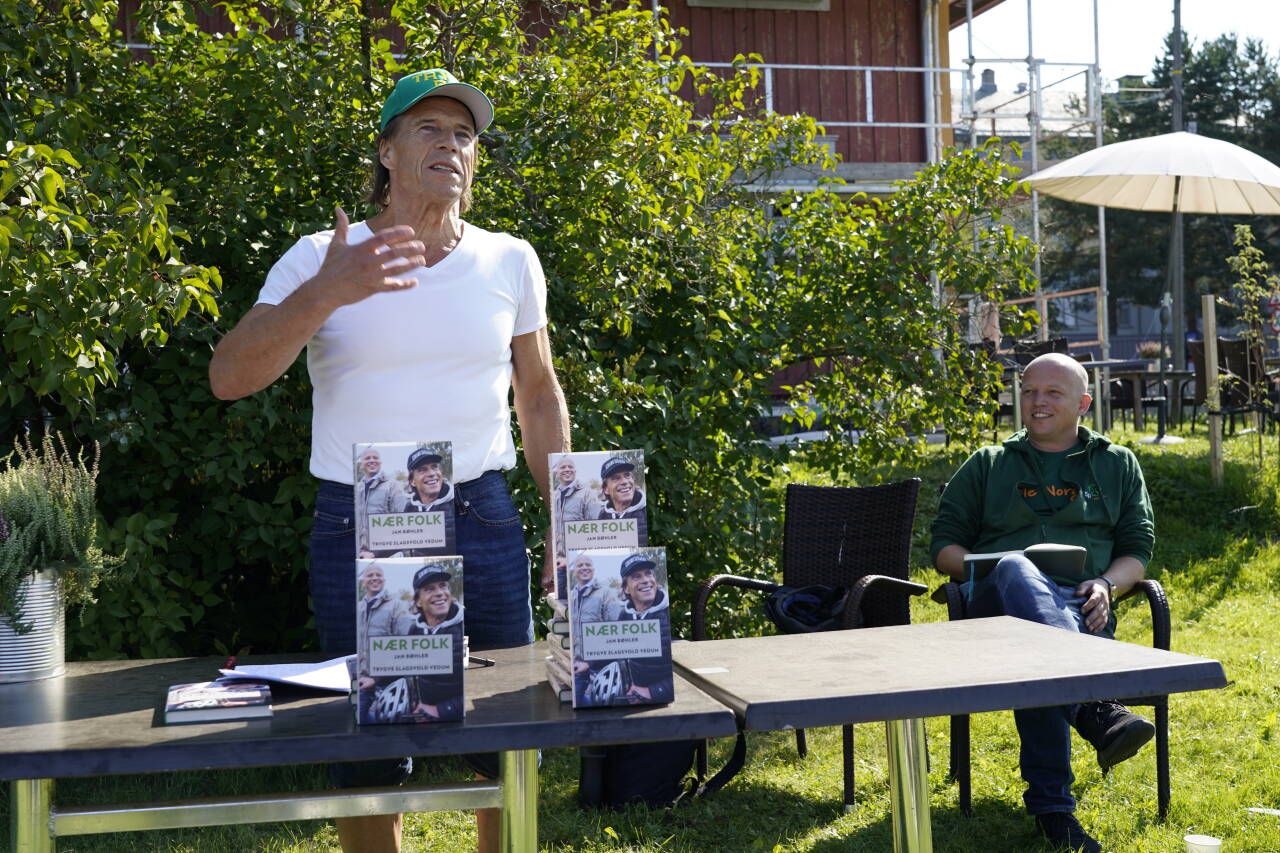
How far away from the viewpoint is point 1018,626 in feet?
8.30

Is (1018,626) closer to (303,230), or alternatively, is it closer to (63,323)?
(63,323)

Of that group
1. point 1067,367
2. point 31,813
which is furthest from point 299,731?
point 1067,367

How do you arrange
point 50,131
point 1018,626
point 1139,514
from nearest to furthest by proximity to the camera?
1. point 1018,626
2. point 50,131
3. point 1139,514

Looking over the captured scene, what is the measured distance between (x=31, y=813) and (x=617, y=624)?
34.2 inches

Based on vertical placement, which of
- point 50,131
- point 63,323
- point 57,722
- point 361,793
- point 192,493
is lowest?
point 361,793

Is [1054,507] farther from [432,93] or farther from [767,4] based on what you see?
[767,4]

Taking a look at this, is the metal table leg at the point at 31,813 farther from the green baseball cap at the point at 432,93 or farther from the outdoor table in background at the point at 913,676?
the green baseball cap at the point at 432,93

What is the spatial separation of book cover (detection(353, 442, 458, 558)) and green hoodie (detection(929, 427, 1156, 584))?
8.37 ft

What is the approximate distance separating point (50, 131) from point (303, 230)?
2.63 feet

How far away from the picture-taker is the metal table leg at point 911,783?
2217 millimetres

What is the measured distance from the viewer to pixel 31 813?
5.93 ft

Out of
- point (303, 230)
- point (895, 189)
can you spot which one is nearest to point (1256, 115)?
point (895, 189)

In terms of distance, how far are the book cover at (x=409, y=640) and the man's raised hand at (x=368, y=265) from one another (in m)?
0.48

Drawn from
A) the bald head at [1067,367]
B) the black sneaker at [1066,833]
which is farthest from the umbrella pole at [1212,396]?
the black sneaker at [1066,833]
